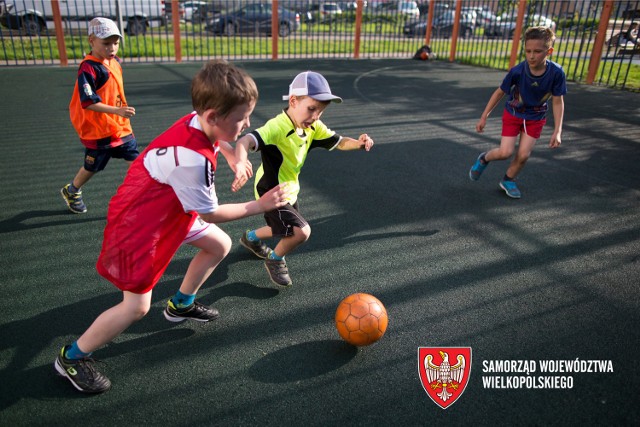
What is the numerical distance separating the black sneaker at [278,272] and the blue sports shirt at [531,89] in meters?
3.24

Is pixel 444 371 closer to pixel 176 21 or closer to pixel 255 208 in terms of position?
pixel 255 208

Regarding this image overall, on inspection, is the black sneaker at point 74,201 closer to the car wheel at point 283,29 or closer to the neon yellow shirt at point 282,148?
the neon yellow shirt at point 282,148

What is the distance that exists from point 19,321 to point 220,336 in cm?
128

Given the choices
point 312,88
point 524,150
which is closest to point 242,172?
point 312,88

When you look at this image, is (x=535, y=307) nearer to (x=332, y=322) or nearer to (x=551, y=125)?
(x=332, y=322)

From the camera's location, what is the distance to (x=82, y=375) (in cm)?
243

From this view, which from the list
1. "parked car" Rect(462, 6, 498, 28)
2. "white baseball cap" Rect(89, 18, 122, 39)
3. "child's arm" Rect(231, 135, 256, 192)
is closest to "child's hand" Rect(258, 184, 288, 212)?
"child's arm" Rect(231, 135, 256, 192)

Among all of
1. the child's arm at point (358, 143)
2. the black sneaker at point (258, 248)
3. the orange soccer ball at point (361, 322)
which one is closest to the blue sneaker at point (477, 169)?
the child's arm at point (358, 143)

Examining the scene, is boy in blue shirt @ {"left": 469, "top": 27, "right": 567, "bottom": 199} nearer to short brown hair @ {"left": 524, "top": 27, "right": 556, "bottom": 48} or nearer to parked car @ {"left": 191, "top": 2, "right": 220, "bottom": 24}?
short brown hair @ {"left": 524, "top": 27, "right": 556, "bottom": 48}

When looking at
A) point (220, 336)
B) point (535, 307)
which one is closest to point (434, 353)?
point (535, 307)

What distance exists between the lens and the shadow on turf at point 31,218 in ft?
13.8

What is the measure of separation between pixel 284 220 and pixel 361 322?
96 centimetres

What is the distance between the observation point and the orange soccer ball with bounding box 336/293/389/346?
Answer: 8.98 feet

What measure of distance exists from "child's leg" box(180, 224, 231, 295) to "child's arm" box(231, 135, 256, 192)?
32cm
